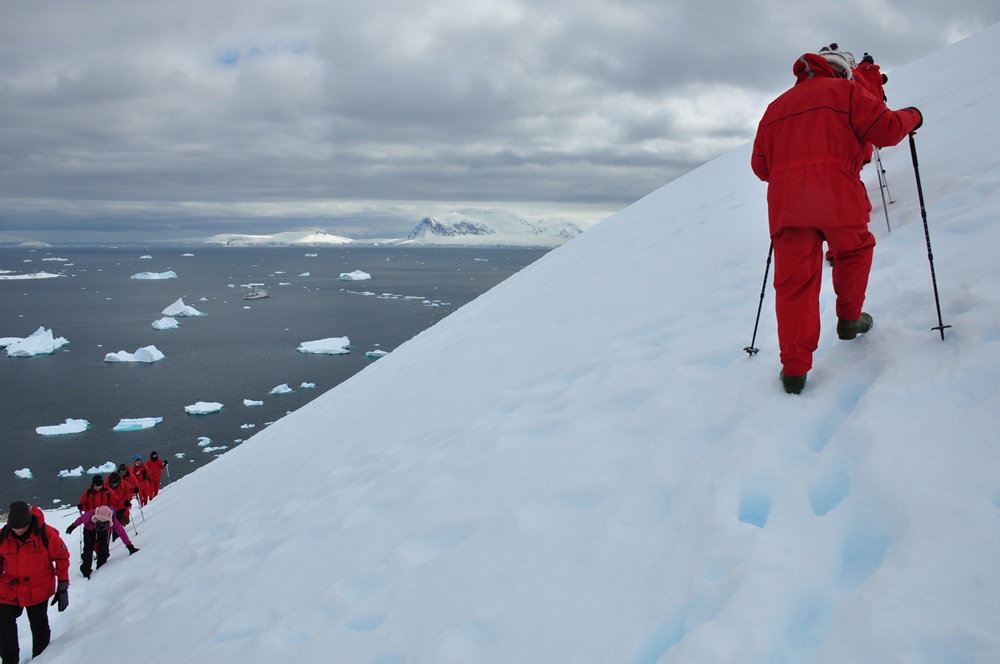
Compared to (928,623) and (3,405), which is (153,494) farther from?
(3,405)

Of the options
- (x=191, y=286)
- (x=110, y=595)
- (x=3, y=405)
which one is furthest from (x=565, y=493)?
(x=191, y=286)

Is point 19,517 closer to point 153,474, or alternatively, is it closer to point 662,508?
point 662,508

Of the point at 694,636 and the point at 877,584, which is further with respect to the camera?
the point at 694,636

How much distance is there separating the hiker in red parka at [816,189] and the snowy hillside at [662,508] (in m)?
0.37

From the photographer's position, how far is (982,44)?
42.0 ft

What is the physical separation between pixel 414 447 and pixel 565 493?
2.24 meters

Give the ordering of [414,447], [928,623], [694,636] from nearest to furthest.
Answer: [928,623] → [694,636] → [414,447]

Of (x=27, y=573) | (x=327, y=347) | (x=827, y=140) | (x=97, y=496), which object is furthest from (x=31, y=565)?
(x=327, y=347)

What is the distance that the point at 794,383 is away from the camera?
119 inches

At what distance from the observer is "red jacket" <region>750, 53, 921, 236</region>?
285 centimetres

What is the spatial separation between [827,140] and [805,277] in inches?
28.2

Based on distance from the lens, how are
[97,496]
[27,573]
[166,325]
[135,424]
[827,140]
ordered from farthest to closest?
[166,325] → [135,424] → [97,496] → [27,573] → [827,140]

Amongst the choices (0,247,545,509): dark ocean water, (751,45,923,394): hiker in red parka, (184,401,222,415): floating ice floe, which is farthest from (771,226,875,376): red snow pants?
(184,401,222,415): floating ice floe

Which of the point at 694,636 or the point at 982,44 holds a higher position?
the point at 982,44
